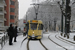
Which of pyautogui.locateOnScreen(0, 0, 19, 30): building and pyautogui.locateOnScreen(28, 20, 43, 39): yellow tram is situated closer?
pyautogui.locateOnScreen(28, 20, 43, 39): yellow tram

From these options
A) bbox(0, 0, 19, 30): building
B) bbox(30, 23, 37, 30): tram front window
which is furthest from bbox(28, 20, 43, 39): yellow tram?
bbox(0, 0, 19, 30): building

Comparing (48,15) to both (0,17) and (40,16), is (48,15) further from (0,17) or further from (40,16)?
(0,17)

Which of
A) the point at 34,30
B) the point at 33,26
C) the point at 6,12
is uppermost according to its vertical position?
the point at 6,12

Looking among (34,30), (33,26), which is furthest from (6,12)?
(34,30)

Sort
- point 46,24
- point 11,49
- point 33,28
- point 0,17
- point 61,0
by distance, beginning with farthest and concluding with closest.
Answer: point 46,24
point 0,17
point 61,0
point 33,28
point 11,49

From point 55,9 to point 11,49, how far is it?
147 feet

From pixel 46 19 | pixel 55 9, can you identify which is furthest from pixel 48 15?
pixel 55 9

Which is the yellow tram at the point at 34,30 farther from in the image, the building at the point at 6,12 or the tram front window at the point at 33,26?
the building at the point at 6,12

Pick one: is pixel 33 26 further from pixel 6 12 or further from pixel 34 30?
pixel 6 12

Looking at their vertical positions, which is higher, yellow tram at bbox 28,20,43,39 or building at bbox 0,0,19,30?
building at bbox 0,0,19,30

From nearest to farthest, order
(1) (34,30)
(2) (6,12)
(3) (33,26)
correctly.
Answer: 1. (1) (34,30)
2. (3) (33,26)
3. (2) (6,12)

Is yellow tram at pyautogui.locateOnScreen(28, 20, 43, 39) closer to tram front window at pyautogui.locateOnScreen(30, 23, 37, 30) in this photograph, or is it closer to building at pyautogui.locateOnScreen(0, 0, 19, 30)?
→ tram front window at pyautogui.locateOnScreen(30, 23, 37, 30)

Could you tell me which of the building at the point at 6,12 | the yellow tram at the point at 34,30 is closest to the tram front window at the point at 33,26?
the yellow tram at the point at 34,30

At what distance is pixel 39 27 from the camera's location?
68.6 feet
